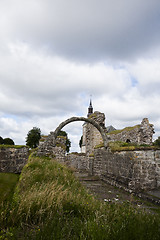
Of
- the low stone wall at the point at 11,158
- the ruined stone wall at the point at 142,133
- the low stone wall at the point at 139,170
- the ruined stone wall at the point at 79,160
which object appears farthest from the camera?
the ruined stone wall at the point at 79,160

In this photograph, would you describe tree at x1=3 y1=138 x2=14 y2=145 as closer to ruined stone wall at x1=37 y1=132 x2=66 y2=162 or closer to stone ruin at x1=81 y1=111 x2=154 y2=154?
stone ruin at x1=81 y1=111 x2=154 y2=154

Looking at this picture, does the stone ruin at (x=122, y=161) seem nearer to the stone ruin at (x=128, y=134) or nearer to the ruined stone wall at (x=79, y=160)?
the stone ruin at (x=128, y=134)

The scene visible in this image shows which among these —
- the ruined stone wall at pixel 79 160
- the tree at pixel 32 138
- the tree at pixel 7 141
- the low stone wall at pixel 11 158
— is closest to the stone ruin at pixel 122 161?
the low stone wall at pixel 11 158

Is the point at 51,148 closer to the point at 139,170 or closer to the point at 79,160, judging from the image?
the point at 139,170

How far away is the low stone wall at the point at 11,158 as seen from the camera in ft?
22.4

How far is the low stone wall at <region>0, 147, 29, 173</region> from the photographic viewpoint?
6.84m

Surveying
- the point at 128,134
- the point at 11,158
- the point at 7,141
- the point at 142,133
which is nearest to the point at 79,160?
the point at 128,134

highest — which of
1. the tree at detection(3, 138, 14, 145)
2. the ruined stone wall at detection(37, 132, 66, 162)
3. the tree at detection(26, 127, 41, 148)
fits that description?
the tree at detection(26, 127, 41, 148)

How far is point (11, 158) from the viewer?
7.14 metres

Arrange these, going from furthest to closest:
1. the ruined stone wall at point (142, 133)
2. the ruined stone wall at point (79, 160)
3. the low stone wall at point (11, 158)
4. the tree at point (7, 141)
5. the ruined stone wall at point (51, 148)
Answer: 1. the tree at point (7, 141)
2. the ruined stone wall at point (79, 160)
3. the ruined stone wall at point (142, 133)
4. the ruined stone wall at point (51, 148)
5. the low stone wall at point (11, 158)

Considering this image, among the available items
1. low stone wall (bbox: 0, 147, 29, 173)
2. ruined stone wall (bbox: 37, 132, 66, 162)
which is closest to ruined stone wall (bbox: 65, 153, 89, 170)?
ruined stone wall (bbox: 37, 132, 66, 162)

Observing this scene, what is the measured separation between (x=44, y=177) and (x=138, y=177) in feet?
12.1

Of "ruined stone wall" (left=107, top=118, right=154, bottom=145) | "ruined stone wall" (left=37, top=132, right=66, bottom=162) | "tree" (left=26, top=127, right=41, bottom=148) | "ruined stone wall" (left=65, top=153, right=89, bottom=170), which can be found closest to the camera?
"ruined stone wall" (left=37, top=132, right=66, bottom=162)

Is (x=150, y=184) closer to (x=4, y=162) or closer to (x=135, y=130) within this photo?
(x=4, y=162)
